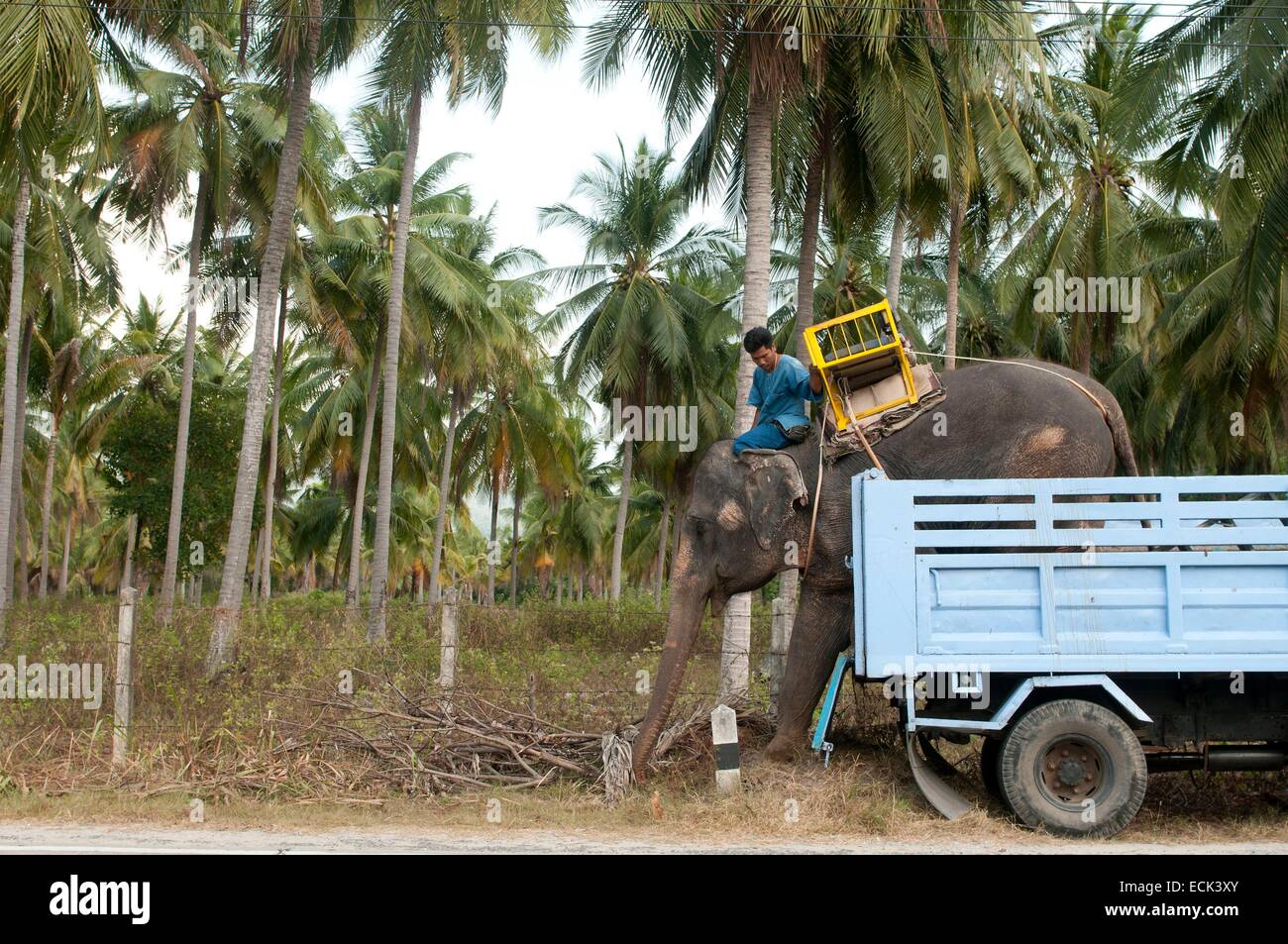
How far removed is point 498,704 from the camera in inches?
401

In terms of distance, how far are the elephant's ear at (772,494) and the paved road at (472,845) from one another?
7.77 feet

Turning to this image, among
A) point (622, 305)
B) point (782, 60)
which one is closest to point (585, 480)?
point (622, 305)

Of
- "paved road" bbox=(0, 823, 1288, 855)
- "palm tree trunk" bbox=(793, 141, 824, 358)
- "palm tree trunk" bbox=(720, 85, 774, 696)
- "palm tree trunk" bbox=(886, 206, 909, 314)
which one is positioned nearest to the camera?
"paved road" bbox=(0, 823, 1288, 855)

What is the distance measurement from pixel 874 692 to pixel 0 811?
696cm

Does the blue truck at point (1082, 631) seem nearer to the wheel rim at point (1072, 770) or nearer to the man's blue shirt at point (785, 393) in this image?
the wheel rim at point (1072, 770)

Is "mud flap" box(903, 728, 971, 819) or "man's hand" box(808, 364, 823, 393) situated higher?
"man's hand" box(808, 364, 823, 393)

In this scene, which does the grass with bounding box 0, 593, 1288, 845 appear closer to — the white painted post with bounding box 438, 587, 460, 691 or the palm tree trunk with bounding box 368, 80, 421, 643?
the white painted post with bounding box 438, 587, 460, 691

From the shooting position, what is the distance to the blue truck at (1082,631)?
7.36m

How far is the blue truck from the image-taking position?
7363 millimetres

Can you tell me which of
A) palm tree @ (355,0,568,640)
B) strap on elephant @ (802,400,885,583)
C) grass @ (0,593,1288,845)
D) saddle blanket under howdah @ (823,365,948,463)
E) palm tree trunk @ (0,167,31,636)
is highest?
palm tree @ (355,0,568,640)

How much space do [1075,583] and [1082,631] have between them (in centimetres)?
30

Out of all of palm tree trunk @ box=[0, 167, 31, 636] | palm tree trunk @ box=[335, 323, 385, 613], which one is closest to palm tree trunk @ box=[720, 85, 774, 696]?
palm tree trunk @ box=[0, 167, 31, 636]

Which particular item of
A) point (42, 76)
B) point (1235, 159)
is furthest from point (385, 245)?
point (1235, 159)

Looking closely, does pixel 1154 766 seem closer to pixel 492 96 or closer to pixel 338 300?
pixel 492 96
